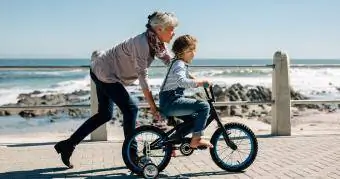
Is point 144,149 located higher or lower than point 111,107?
lower

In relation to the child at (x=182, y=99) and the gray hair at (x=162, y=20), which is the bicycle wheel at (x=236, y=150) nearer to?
the child at (x=182, y=99)

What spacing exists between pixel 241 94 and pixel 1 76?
2577 centimetres

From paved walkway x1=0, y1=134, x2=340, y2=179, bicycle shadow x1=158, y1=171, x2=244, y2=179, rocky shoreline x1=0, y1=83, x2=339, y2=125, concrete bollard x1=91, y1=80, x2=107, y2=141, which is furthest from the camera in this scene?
rocky shoreline x1=0, y1=83, x2=339, y2=125

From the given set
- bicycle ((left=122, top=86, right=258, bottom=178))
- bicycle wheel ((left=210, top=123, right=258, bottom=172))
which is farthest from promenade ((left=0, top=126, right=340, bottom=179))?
bicycle ((left=122, top=86, right=258, bottom=178))

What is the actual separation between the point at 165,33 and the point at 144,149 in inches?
46.3

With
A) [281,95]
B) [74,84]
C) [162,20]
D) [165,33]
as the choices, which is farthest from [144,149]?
[74,84]

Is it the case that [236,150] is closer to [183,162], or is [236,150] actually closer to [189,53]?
[183,162]

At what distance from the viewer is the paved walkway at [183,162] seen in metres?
6.47

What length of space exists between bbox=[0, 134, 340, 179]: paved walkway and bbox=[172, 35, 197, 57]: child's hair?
4.19 feet

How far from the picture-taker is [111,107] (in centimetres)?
672

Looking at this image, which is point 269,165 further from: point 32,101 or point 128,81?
point 32,101

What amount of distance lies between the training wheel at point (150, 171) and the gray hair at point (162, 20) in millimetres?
1365

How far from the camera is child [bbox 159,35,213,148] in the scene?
6.15 m

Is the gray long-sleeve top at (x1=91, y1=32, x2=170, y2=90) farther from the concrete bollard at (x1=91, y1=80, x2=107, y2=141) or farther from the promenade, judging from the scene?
the concrete bollard at (x1=91, y1=80, x2=107, y2=141)
